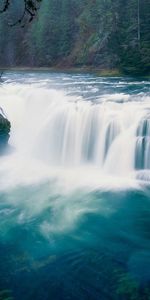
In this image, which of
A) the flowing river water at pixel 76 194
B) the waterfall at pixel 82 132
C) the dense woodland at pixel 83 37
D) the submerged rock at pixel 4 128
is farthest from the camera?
the dense woodland at pixel 83 37

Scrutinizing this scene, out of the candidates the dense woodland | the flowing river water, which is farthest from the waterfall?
the dense woodland

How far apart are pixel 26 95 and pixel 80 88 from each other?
3.36 m

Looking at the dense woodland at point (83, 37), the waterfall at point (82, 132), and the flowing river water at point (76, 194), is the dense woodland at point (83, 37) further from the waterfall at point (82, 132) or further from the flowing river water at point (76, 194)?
the waterfall at point (82, 132)

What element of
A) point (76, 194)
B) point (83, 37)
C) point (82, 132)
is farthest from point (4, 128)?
point (83, 37)

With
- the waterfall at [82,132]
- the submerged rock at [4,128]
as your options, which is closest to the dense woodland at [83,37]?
the waterfall at [82,132]

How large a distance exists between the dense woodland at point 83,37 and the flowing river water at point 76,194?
1071 centimetres

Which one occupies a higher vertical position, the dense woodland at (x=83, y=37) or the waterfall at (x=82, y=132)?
the dense woodland at (x=83, y=37)

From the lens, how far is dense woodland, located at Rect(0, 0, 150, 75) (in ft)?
109

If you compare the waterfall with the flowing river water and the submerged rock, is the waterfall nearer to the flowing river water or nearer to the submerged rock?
the flowing river water

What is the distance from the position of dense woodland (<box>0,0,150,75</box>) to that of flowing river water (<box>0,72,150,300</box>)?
1071 cm

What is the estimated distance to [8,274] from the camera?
8656 millimetres

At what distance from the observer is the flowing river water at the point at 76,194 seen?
8.45 meters

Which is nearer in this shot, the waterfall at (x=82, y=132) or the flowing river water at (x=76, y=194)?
the flowing river water at (x=76, y=194)

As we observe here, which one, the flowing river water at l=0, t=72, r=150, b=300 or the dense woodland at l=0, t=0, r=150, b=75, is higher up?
the dense woodland at l=0, t=0, r=150, b=75
